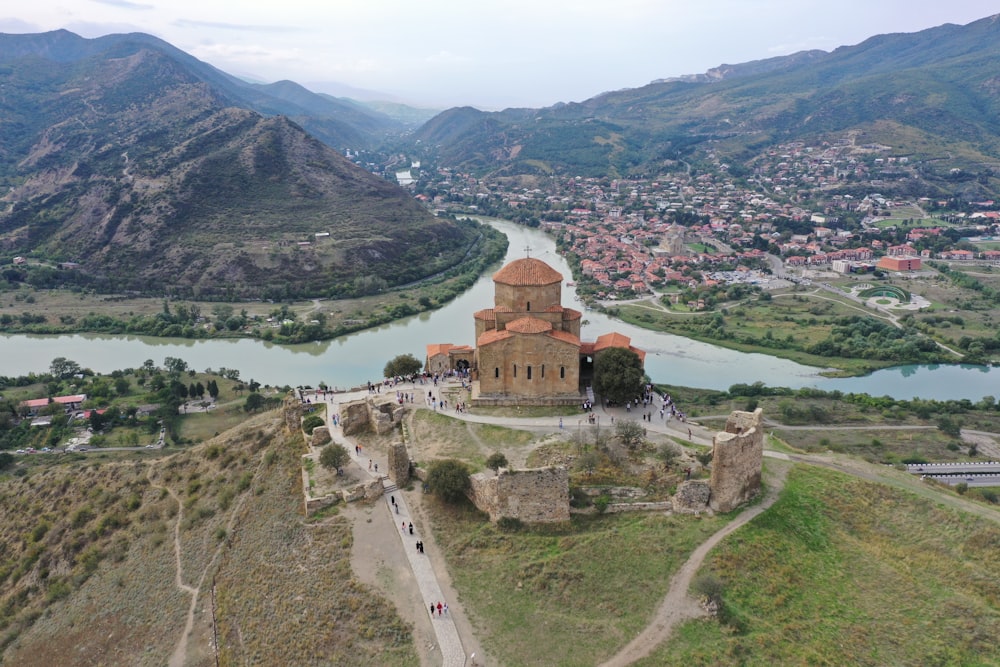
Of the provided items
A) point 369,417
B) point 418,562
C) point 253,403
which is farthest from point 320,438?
point 253,403

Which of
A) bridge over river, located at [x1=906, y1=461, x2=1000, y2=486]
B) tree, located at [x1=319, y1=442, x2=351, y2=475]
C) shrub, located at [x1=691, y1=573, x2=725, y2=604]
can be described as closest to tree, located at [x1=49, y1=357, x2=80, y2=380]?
tree, located at [x1=319, y1=442, x2=351, y2=475]

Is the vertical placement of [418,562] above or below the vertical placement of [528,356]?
below

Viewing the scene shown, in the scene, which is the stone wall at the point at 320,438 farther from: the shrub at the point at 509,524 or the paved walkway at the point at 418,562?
the shrub at the point at 509,524

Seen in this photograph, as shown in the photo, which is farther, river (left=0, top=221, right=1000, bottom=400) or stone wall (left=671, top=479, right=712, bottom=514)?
river (left=0, top=221, right=1000, bottom=400)

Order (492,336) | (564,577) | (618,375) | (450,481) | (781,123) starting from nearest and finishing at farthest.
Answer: (564,577)
(450,481)
(618,375)
(492,336)
(781,123)

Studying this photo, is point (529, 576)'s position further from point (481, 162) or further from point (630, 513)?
point (481, 162)

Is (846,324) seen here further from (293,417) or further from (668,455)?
(293,417)

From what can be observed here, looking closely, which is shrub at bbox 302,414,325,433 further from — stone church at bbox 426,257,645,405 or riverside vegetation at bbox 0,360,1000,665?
stone church at bbox 426,257,645,405

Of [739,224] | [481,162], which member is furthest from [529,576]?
[481,162]
